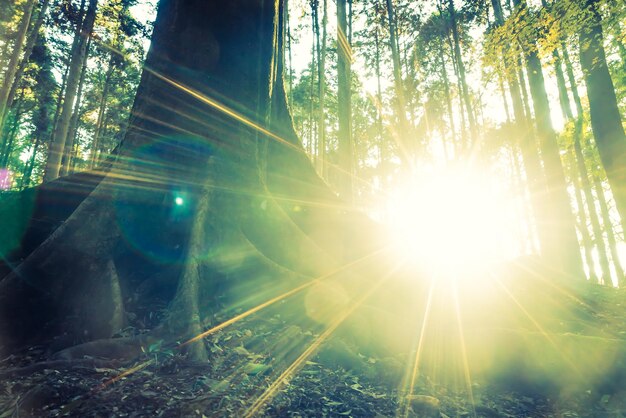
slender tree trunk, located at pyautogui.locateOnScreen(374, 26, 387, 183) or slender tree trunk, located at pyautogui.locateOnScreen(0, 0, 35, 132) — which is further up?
slender tree trunk, located at pyautogui.locateOnScreen(374, 26, 387, 183)

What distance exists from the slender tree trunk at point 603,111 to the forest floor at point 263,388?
16.7ft

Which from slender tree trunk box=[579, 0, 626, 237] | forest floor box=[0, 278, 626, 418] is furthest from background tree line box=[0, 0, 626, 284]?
forest floor box=[0, 278, 626, 418]

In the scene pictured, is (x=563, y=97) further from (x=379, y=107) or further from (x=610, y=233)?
(x=379, y=107)

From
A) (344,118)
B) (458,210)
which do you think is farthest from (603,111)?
(458,210)

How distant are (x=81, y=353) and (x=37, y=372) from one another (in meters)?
0.29

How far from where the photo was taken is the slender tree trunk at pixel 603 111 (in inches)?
254

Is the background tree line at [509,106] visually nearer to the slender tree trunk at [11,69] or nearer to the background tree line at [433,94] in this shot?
the background tree line at [433,94]

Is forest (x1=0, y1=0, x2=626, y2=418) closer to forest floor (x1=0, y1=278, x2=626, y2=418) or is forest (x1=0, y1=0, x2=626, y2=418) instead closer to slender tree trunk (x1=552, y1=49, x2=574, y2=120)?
forest floor (x1=0, y1=278, x2=626, y2=418)

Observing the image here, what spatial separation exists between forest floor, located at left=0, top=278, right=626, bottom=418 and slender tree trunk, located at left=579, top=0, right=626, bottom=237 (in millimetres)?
5083

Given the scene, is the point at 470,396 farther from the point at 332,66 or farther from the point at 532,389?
the point at 332,66

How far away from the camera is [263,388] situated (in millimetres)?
2508

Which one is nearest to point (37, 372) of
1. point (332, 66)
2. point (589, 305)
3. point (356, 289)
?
point (356, 289)

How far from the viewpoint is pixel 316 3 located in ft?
54.6

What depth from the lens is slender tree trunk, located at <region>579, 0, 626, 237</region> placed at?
645cm
